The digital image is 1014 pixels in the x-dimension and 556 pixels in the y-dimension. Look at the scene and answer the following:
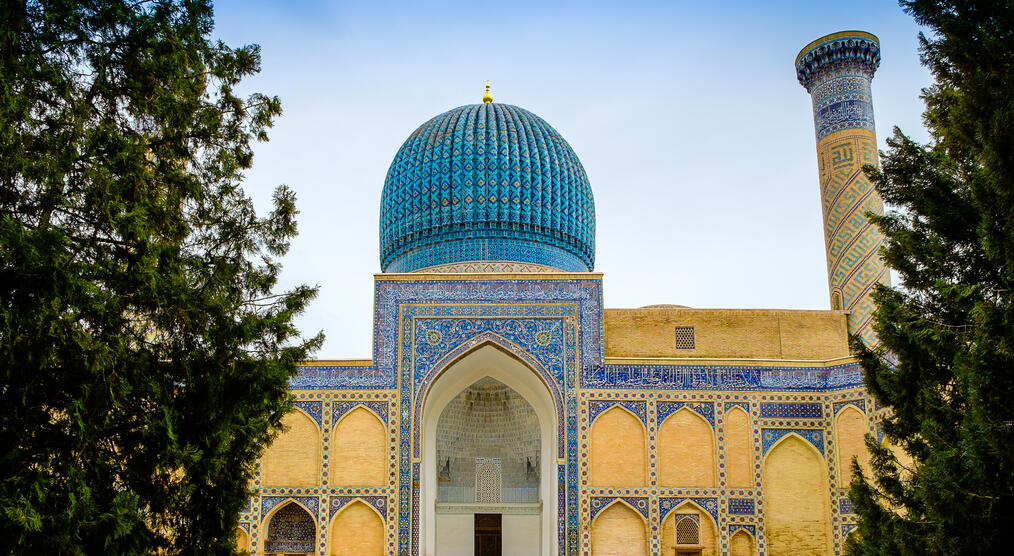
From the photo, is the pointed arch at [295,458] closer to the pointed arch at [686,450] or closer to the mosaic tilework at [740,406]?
the pointed arch at [686,450]

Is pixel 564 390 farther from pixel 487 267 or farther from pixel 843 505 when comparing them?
pixel 843 505

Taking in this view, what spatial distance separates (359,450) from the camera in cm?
1080

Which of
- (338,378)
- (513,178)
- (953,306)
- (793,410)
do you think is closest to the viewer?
(953,306)

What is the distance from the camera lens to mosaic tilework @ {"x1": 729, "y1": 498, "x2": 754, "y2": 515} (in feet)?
34.9

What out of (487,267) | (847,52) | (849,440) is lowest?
(849,440)

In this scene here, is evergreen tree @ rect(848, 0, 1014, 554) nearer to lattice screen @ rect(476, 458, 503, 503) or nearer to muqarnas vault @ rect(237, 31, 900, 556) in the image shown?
muqarnas vault @ rect(237, 31, 900, 556)

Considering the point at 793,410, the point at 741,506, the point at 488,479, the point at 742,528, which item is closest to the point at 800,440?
the point at 793,410

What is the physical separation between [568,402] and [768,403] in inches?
90.2

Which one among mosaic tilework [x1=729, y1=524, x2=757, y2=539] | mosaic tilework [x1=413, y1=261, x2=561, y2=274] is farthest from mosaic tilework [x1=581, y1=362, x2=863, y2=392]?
mosaic tilework [x1=413, y1=261, x2=561, y2=274]

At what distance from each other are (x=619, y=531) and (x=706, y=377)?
202cm

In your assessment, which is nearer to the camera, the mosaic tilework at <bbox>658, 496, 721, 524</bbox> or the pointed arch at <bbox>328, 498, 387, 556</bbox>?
the pointed arch at <bbox>328, 498, 387, 556</bbox>

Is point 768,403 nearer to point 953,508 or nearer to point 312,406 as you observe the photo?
point 312,406

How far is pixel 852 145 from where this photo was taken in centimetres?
1301

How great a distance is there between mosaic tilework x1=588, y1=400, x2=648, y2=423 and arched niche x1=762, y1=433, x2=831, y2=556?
1.47 metres
